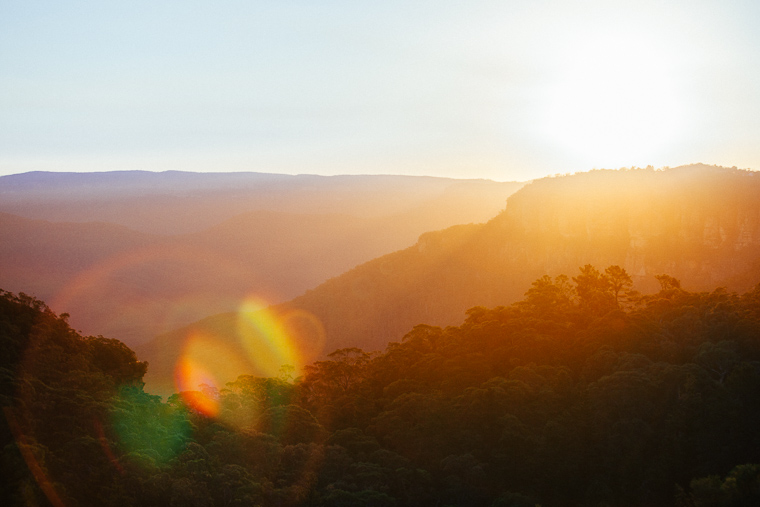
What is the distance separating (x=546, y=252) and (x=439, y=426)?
97148mm

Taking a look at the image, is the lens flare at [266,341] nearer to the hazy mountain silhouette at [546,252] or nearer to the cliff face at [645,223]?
the hazy mountain silhouette at [546,252]

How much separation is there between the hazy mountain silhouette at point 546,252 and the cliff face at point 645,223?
20 centimetres


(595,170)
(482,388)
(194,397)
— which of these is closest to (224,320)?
(595,170)

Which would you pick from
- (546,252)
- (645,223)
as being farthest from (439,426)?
(546,252)

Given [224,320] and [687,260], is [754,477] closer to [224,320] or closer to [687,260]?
[687,260]

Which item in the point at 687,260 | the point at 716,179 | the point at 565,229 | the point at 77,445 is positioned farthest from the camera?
the point at 565,229

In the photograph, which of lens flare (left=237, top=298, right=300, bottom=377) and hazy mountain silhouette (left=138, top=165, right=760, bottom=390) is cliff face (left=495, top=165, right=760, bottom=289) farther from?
lens flare (left=237, top=298, right=300, bottom=377)

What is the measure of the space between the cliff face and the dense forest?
65.9m

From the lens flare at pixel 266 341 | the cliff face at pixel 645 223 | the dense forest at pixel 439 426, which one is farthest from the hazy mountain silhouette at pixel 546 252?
the dense forest at pixel 439 426

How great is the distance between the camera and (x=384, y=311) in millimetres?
125062

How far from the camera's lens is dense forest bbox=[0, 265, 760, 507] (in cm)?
2377

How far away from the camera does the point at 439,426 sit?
3234 centimetres

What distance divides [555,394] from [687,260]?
282ft

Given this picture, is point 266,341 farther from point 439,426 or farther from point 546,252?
point 439,426
